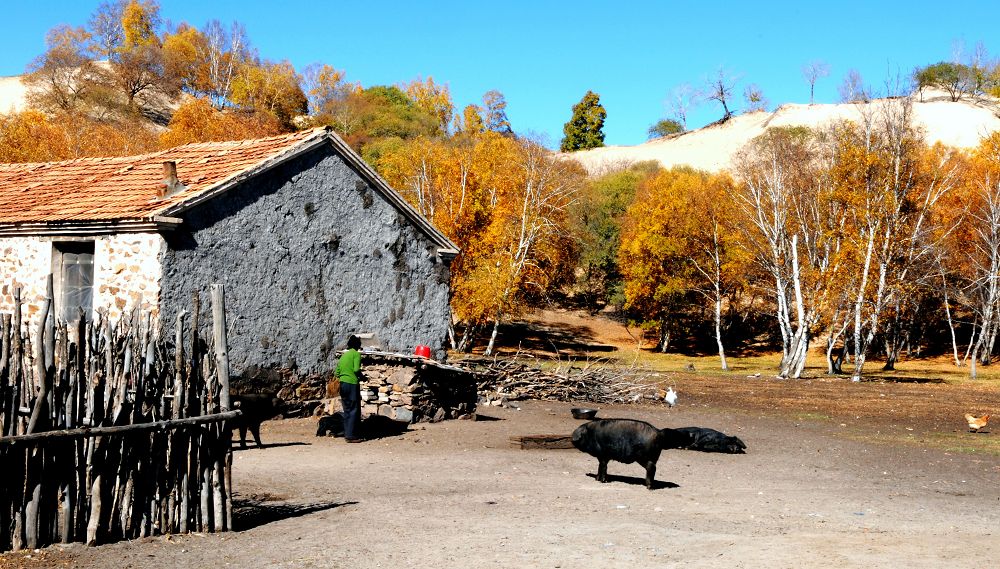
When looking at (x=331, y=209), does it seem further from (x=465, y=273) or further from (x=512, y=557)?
(x=465, y=273)

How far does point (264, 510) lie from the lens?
9586mm

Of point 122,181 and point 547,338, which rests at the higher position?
point 122,181

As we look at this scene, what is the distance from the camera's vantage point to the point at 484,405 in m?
21.3

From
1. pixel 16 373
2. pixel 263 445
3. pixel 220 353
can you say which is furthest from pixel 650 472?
pixel 16 373

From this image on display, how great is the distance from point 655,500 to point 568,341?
149 feet

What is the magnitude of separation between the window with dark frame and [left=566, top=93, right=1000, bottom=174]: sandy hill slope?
85.2 m

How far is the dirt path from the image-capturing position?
7660 mm

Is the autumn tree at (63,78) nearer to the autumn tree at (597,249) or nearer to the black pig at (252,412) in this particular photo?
the autumn tree at (597,249)

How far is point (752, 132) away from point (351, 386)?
107602mm

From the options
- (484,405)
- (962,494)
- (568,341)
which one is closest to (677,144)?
(568,341)

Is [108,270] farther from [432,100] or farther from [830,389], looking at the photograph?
[432,100]

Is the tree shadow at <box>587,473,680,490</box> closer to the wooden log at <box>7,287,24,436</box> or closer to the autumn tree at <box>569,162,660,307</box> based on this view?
the wooden log at <box>7,287,24,436</box>

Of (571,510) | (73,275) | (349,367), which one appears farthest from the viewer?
(73,275)

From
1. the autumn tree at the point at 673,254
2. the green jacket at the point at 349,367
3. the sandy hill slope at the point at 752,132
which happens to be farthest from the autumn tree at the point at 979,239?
the sandy hill slope at the point at 752,132
